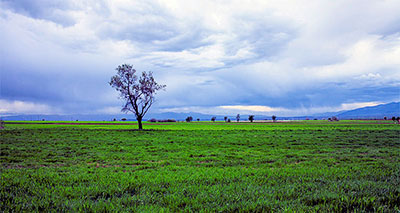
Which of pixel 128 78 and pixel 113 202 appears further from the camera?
pixel 128 78

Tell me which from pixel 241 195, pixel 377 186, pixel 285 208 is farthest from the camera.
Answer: pixel 377 186

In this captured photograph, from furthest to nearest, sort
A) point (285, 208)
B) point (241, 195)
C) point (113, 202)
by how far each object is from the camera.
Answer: point (241, 195), point (113, 202), point (285, 208)

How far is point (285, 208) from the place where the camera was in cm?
588

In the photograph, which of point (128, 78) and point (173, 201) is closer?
point (173, 201)

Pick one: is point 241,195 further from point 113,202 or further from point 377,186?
point 377,186

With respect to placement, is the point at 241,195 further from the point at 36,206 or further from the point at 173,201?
the point at 36,206

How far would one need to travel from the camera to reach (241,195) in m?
6.89

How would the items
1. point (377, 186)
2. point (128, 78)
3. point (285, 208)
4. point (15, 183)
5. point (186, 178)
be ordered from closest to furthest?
point (285, 208), point (377, 186), point (15, 183), point (186, 178), point (128, 78)

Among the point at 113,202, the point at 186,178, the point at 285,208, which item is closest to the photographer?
the point at 285,208

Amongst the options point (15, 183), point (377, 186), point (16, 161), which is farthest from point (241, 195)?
point (16, 161)

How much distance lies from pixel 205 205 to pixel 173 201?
971mm

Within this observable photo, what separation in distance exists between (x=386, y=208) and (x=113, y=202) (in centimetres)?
743

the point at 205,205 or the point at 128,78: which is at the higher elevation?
the point at 128,78

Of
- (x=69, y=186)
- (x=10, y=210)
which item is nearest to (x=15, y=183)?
(x=69, y=186)
